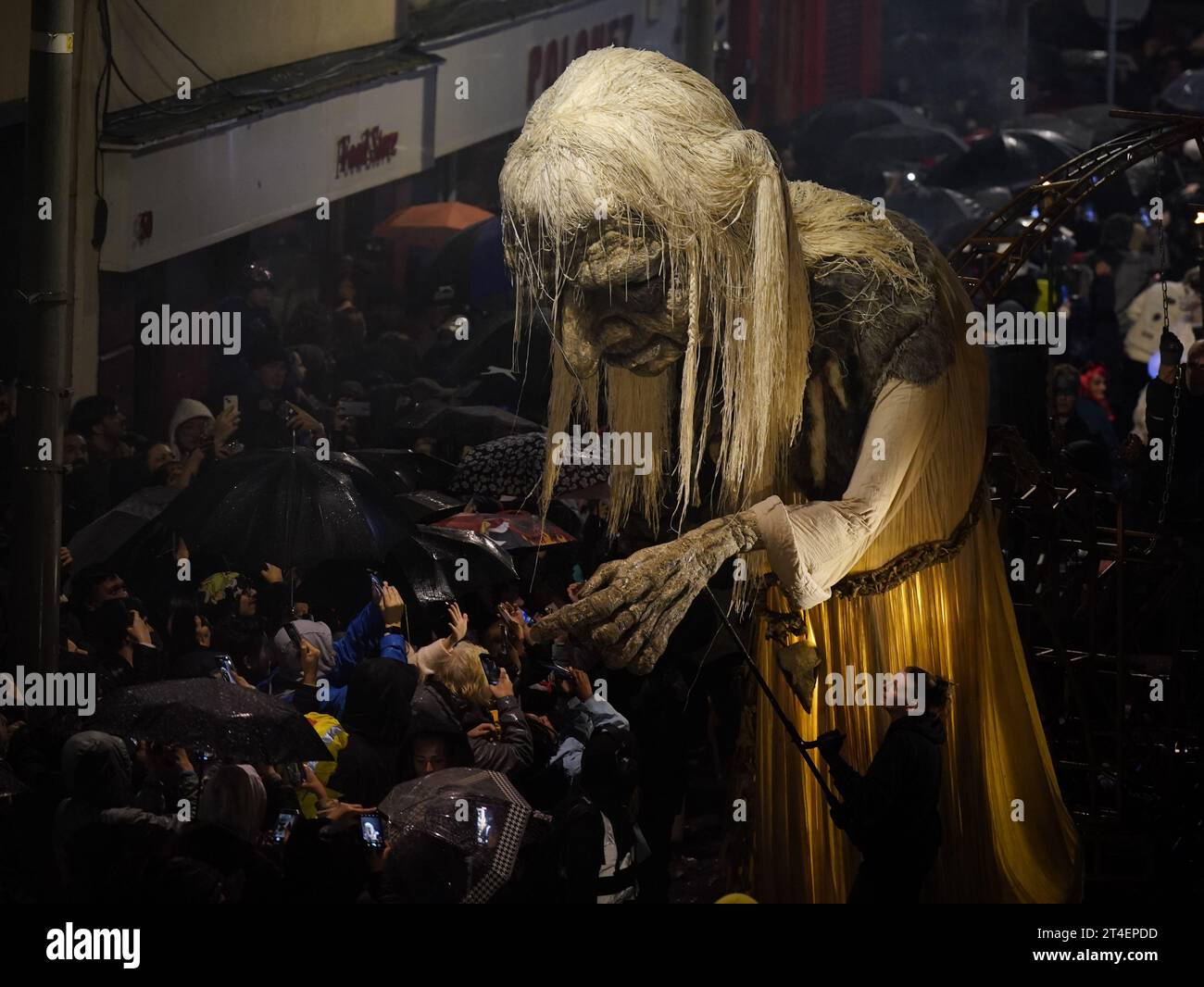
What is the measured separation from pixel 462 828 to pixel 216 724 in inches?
35.1

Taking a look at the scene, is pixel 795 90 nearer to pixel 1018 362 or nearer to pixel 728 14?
pixel 728 14

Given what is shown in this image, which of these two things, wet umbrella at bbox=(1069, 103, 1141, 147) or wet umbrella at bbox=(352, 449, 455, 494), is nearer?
wet umbrella at bbox=(352, 449, 455, 494)

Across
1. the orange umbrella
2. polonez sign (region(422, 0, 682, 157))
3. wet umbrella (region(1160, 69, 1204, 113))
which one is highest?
wet umbrella (region(1160, 69, 1204, 113))

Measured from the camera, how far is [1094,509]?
593 centimetres

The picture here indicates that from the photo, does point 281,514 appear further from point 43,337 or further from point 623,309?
point 623,309

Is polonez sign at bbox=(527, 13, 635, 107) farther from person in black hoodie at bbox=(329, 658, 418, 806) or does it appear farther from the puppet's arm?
the puppet's arm

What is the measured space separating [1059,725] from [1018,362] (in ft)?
4.44

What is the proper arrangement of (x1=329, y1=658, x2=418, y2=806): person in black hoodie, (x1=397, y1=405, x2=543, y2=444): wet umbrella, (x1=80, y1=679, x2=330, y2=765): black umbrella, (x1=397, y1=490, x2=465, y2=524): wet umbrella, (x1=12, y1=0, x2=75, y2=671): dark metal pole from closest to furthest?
(x1=80, y1=679, x2=330, y2=765): black umbrella → (x1=329, y1=658, x2=418, y2=806): person in black hoodie → (x1=12, y1=0, x2=75, y2=671): dark metal pole → (x1=397, y1=490, x2=465, y2=524): wet umbrella → (x1=397, y1=405, x2=543, y2=444): wet umbrella

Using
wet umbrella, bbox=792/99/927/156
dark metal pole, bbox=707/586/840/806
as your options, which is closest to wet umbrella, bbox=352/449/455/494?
dark metal pole, bbox=707/586/840/806

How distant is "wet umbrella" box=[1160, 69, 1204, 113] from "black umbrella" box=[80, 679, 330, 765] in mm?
10152

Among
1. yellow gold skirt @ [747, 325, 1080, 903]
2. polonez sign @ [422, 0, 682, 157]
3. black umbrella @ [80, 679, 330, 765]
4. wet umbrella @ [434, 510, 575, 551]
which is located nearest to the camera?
yellow gold skirt @ [747, 325, 1080, 903]

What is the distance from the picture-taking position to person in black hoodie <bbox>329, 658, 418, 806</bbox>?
594cm
